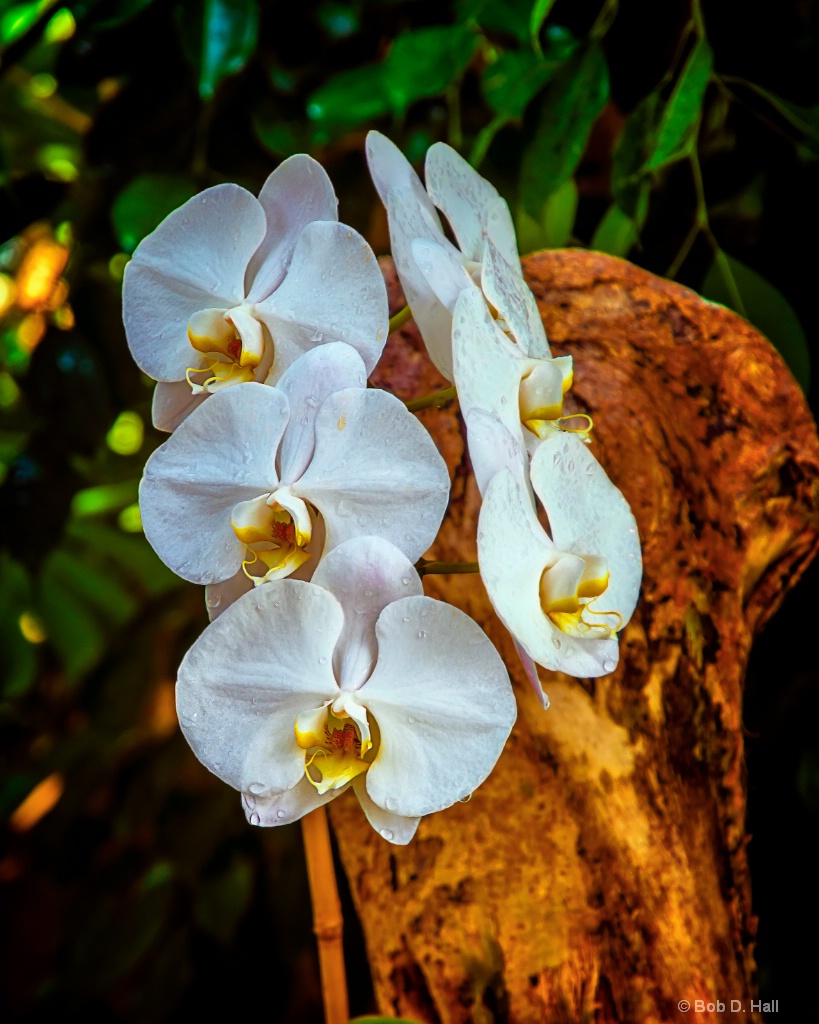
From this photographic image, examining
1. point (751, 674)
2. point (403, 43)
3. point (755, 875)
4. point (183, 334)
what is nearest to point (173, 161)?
point (403, 43)

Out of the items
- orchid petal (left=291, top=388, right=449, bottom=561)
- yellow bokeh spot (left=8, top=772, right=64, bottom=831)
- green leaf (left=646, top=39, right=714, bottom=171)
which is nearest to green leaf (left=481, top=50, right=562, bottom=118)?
green leaf (left=646, top=39, right=714, bottom=171)

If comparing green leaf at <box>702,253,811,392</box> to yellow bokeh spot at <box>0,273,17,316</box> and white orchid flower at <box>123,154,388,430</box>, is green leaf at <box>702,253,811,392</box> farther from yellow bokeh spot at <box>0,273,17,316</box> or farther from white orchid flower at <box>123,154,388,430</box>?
yellow bokeh spot at <box>0,273,17,316</box>

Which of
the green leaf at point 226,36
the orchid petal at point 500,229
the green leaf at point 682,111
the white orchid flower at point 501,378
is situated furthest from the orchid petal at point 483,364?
the green leaf at point 226,36

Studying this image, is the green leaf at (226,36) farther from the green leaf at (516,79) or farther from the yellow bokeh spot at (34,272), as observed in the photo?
the yellow bokeh spot at (34,272)

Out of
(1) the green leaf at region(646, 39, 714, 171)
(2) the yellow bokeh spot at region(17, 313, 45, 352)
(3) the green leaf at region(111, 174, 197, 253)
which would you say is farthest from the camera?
(2) the yellow bokeh spot at region(17, 313, 45, 352)

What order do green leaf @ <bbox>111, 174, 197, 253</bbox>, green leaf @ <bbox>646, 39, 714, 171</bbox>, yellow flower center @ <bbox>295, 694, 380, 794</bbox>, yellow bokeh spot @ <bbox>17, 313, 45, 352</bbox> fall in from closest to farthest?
yellow flower center @ <bbox>295, 694, 380, 794</bbox>
green leaf @ <bbox>646, 39, 714, 171</bbox>
green leaf @ <bbox>111, 174, 197, 253</bbox>
yellow bokeh spot @ <bbox>17, 313, 45, 352</bbox>

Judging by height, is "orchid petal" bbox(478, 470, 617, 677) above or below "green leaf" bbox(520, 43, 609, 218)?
below

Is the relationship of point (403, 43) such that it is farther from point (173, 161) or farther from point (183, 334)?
point (183, 334)

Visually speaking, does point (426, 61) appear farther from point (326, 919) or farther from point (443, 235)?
point (326, 919)
